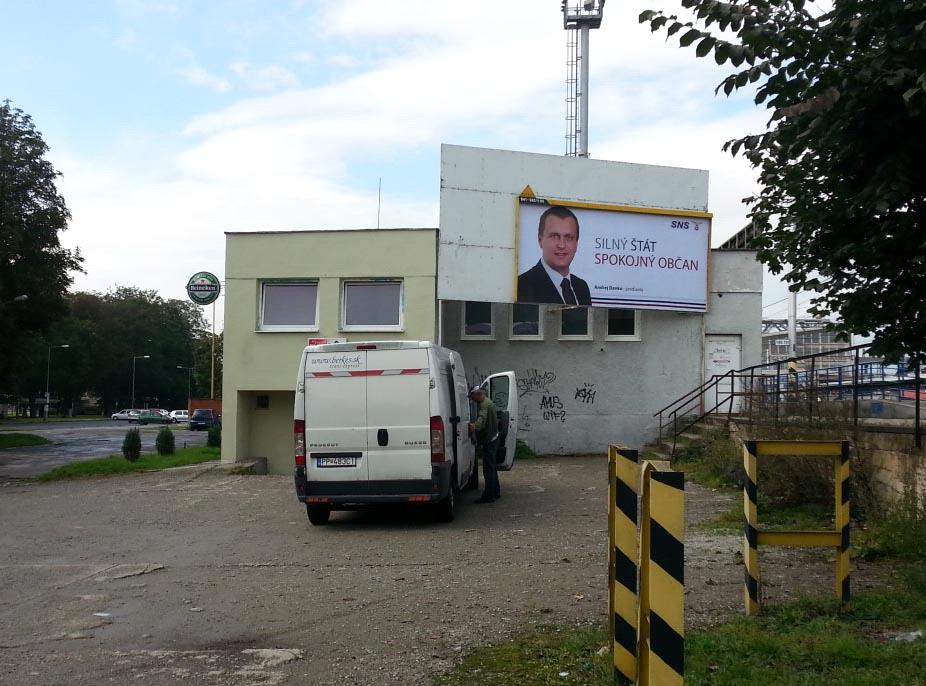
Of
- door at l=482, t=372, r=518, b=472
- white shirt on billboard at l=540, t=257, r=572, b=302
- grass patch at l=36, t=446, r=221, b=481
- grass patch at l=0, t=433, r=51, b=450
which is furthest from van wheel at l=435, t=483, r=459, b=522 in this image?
grass patch at l=0, t=433, r=51, b=450

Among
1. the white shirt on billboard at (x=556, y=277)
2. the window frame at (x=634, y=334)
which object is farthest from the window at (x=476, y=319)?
the window frame at (x=634, y=334)

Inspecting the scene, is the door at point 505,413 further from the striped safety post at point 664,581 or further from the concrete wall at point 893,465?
the striped safety post at point 664,581

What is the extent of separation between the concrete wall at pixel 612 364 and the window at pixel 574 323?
20 centimetres

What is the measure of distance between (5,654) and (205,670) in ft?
4.88

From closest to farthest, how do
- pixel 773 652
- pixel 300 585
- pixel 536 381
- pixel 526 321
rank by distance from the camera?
pixel 773 652
pixel 300 585
pixel 536 381
pixel 526 321

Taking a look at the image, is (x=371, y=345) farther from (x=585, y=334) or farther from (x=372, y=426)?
(x=585, y=334)

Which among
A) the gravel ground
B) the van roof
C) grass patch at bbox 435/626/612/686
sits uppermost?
the van roof

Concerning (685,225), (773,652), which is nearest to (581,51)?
(685,225)

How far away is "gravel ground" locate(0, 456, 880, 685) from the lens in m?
5.86

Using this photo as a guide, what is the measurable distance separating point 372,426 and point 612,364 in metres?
13.5

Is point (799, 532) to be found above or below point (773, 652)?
above

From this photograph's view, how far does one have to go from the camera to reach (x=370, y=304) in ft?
73.0

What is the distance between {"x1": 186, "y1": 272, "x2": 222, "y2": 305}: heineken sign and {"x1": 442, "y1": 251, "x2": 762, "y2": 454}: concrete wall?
6.66m

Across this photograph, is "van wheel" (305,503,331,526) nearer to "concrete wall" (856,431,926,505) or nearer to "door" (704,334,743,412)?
"concrete wall" (856,431,926,505)
